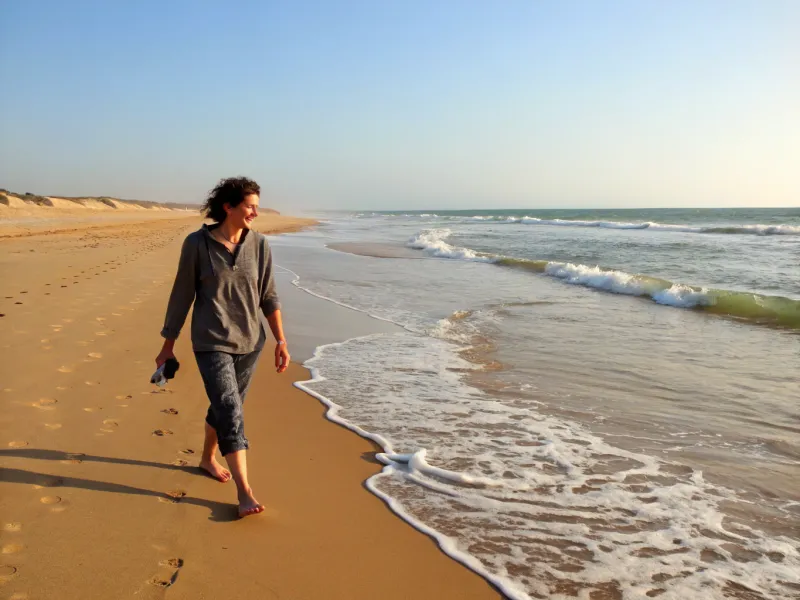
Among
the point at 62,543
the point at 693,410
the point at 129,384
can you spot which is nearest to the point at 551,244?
the point at 693,410

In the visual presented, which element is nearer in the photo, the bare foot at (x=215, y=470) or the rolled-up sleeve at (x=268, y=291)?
the rolled-up sleeve at (x=268, y=291)

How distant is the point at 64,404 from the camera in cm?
422

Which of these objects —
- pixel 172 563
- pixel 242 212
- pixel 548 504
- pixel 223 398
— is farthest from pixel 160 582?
pixel 548 504

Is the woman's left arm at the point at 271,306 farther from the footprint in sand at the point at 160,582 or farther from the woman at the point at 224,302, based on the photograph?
the footprint in sand at the point at 160,582

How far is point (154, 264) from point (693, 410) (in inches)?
448

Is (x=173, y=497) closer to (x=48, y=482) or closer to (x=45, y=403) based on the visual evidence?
(x=48, y=482)

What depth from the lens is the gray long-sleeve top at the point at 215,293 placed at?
294 centimetres

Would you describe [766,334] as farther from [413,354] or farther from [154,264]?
[154,264]

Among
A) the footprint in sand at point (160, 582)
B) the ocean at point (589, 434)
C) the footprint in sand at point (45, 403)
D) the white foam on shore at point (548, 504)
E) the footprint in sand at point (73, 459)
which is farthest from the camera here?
the footprint in sand at point (45, 403)

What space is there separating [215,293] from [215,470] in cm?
115

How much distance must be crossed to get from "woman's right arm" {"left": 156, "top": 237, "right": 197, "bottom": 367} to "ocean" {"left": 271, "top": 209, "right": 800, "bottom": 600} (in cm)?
149

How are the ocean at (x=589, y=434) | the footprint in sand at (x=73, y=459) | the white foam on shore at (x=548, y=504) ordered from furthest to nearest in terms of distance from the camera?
1. the footprint in sand at (x=73, y=459)
2. the ocean at (x=589, y=434)
3. the white foam on shore at (x=548, y=504)

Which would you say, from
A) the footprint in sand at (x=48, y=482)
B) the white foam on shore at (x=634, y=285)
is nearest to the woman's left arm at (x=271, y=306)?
the footprint in sand at (x=48, y=482)

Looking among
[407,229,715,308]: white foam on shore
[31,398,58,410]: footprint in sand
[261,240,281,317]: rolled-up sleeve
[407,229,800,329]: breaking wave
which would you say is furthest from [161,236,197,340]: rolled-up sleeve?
[407,229,715,308]: white foam on shore
